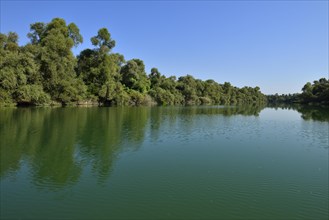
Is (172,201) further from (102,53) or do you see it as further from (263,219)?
(102,53)

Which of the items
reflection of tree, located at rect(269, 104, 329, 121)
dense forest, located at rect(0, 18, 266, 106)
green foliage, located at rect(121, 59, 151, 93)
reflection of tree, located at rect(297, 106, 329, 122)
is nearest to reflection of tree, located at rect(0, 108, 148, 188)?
dense forest, located at rect(0, 18, 266, 106)

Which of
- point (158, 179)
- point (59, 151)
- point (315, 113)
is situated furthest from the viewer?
point (315, 113)

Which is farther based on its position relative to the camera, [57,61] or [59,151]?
[57,61]

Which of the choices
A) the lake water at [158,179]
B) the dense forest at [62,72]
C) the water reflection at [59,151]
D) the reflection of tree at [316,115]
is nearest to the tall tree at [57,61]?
the dense forest at [62,72]

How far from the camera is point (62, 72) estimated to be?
2248 inches

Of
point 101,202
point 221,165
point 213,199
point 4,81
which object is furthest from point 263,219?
point 4,81

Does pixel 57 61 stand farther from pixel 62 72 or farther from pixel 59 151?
pixel 59 151

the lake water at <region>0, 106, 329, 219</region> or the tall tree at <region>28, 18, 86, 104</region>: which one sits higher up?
the tall tree at <region>28, 18, 86, 104</region>

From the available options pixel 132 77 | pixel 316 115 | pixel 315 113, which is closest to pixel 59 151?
pixel 316 115

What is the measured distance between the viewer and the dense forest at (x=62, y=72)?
48.0 metres

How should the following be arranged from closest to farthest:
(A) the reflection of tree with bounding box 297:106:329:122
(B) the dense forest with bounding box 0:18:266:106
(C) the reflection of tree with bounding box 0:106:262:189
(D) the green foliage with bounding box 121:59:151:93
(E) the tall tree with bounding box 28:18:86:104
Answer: (C) the reflection of tree with bounding box 0:106:262:189 < (A) the reflection of tree with bounding box 297:106:329:122 < (B) the dense forest with bounding box 0:18:266:106 < (E) the tall tree with bounding box 28:18:86:104 < (D) the green foliage with bounding box 121:59:151:93

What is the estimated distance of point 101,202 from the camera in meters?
8.41

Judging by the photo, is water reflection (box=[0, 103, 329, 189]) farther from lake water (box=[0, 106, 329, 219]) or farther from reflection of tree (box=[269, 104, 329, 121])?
reflection of tree (box=[269, 104, 329, 121])

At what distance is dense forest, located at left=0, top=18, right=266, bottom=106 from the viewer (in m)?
48.0
